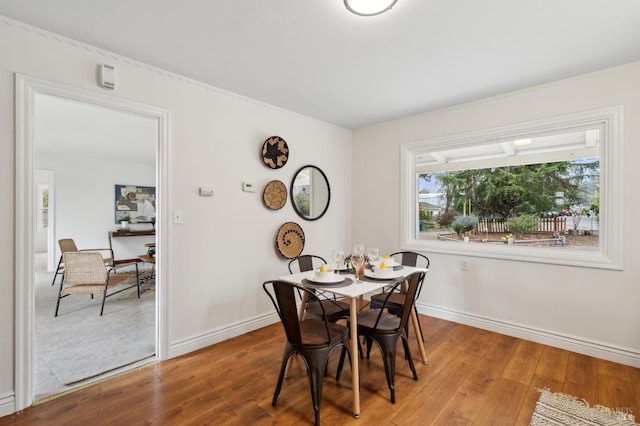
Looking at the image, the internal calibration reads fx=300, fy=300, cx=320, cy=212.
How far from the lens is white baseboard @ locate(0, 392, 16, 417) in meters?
1.86

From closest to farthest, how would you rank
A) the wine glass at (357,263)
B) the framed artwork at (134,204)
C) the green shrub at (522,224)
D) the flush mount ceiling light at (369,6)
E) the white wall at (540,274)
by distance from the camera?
the flush mount ceiling light at (369,6) < the wine glass at (357,263) < the white wall at (540,274) < the green shrub at (522,224) < the framed artwork at (134,204)

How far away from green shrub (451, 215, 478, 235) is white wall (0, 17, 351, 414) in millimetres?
1819

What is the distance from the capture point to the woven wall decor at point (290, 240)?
137 inches

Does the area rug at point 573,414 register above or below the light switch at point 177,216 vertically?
below

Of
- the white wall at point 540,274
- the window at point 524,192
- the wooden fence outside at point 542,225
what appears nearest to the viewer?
the white wall at point 540,274

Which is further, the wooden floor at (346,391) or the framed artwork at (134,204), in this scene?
the framed artwork at (134,204)

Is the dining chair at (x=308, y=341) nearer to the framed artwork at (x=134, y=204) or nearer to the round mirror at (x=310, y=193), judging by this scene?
the round mirror at (x=310, y=193)

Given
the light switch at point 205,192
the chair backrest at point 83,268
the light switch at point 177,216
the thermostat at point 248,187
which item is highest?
the thermostat at point 248,187

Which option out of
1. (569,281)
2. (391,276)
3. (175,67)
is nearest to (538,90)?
(569,281)

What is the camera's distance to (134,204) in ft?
22.6

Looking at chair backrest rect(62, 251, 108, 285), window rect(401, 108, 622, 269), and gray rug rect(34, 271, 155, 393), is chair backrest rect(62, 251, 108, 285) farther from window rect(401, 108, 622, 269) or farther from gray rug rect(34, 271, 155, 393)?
window rect(401, 108, 622, 269)

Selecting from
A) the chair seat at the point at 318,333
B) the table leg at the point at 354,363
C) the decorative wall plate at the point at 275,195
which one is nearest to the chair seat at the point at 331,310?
the chair seat at the point at 318,333

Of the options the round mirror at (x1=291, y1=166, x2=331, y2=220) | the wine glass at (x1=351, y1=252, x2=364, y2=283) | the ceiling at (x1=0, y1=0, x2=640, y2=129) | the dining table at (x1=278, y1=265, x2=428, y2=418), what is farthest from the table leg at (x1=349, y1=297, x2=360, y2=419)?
the round mirror at (x1=291, y1=166, x2=331, y2=220)

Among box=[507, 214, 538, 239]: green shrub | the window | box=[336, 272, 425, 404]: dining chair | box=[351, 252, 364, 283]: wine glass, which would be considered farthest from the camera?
box=[507, 214, 538, 239]: green shrub
